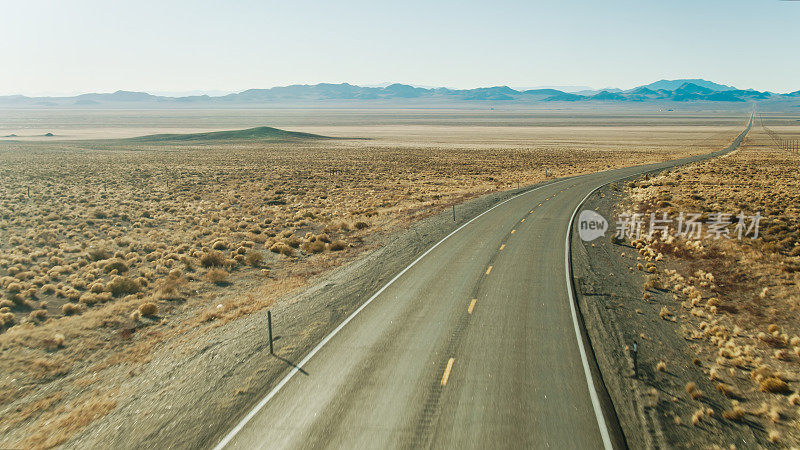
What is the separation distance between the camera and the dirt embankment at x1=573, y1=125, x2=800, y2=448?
31.7 feet

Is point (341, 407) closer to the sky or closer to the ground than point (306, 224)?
closer to the sky

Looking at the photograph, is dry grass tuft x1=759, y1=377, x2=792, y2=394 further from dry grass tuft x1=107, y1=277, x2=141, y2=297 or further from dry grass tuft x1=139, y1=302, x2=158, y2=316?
dry grass tuft x1=107, y1=277, x2=141, y2=297

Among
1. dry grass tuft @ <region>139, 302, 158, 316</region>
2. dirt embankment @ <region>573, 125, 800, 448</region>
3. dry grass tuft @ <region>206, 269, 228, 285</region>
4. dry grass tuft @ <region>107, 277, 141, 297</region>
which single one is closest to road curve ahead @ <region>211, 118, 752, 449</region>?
dirt embankment @ <region>573, 125, 800, 448</region>

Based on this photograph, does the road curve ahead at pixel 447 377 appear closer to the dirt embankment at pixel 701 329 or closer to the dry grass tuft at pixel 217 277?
the dirt embankment at pixel 701 329

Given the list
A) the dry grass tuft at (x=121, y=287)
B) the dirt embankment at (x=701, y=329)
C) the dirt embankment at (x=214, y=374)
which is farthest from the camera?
the dry grass tuft at (x=121, y=287)

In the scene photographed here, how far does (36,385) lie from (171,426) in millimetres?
5397

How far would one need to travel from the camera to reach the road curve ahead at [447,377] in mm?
9094

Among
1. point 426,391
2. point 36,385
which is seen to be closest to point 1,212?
point 36,385

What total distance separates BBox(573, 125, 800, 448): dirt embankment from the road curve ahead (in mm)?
879

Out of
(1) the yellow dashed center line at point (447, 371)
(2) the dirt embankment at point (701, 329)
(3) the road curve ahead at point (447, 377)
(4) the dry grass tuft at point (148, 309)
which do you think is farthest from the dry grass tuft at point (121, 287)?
(2) the dirt embankment at point (701, 329)

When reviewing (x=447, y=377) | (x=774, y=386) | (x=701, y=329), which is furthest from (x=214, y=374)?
(x=701, y=329)

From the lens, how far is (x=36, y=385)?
12430 millimetres

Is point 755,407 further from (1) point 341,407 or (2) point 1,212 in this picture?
(2) point 1,212

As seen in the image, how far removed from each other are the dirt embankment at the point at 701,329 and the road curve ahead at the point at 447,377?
2.88 feet
